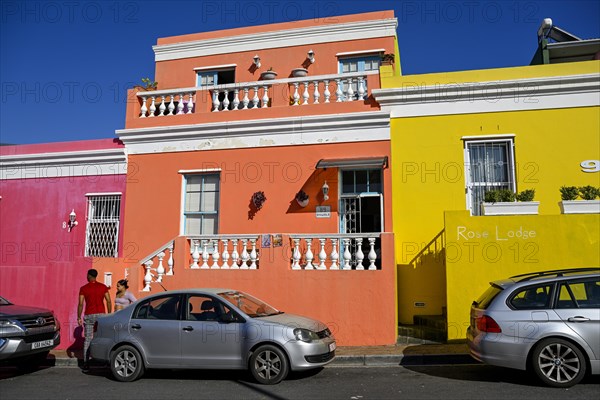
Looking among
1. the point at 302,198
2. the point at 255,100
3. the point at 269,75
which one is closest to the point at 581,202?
the point at 302,198

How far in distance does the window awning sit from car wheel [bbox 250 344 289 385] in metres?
5.04

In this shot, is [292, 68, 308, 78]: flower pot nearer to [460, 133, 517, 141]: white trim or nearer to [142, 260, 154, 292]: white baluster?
[460, 133, 517, 141]: white trim

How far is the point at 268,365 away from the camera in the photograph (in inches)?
305

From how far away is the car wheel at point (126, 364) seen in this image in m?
8.36

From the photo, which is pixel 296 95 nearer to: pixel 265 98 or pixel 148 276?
pixel 265 98

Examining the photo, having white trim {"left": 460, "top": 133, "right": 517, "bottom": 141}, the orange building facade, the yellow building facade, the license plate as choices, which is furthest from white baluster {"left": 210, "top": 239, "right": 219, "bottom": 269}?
white trim {"left": 460, "top": 133, "right": 517, "bottom": 141}

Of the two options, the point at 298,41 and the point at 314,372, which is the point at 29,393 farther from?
the point at 298,41

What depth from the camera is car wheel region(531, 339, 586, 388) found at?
22.5 ft

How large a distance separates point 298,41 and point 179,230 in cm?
686

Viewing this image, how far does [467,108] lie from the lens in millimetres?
11680

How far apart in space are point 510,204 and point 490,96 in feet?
9.77

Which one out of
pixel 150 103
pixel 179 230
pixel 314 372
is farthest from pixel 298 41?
pixel 314 372

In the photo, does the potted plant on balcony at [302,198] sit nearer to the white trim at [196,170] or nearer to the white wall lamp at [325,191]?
the white wall lamp at [325,191]

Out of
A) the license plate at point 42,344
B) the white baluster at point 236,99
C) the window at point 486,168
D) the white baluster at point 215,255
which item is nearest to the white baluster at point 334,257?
the white baluster at point 215,255
